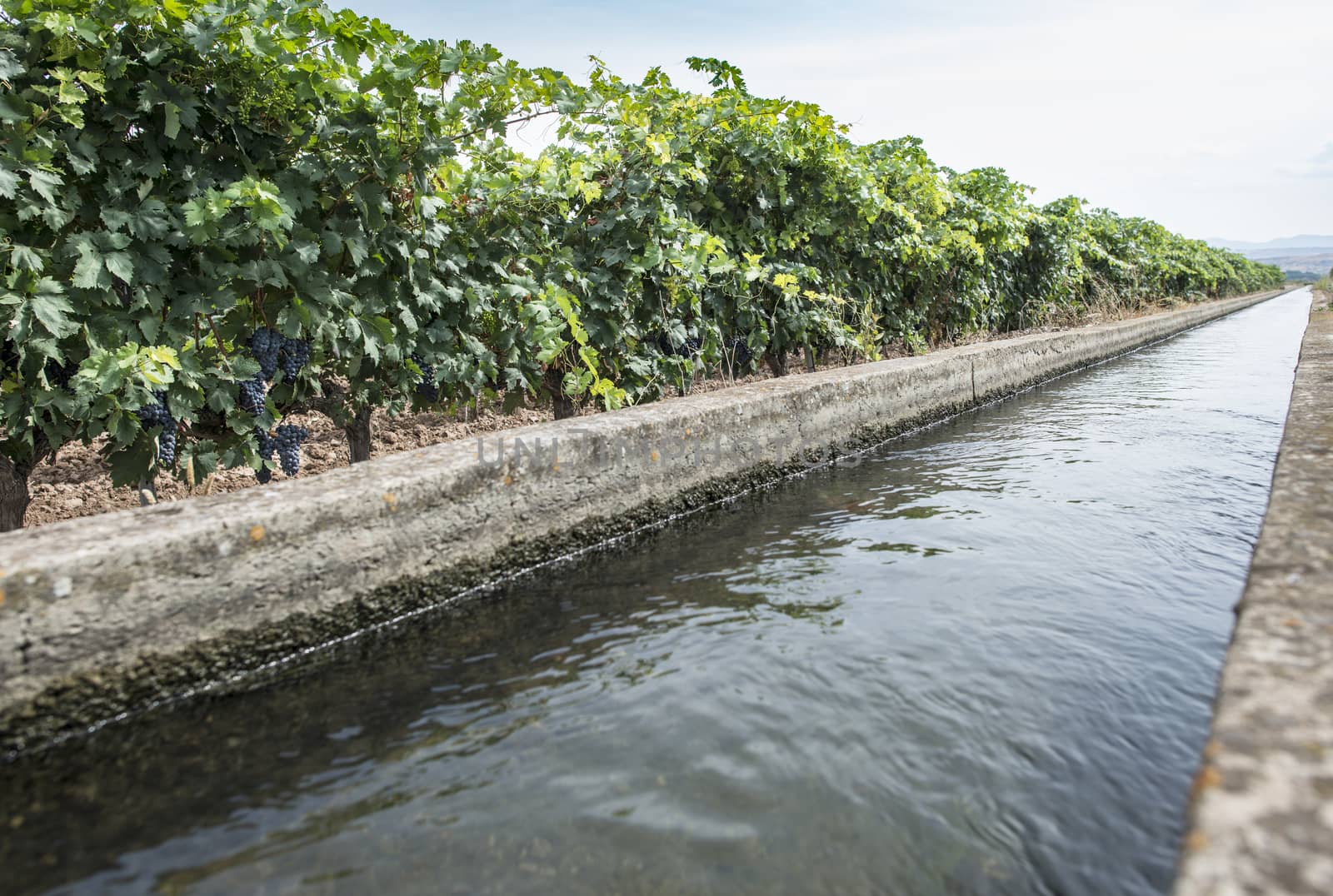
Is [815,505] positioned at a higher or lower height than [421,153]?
lower

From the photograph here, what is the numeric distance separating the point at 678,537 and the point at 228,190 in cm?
226

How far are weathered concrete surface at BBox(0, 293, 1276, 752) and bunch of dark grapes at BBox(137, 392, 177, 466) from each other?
764 millimetres

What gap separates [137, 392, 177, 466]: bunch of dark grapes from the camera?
311 centimetres

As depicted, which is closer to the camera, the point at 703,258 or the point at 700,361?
the point at 703,258

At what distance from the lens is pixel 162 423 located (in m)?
3.18

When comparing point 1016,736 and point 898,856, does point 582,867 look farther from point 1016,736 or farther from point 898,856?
point 1016,736

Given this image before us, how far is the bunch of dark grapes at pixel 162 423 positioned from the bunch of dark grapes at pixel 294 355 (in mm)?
534

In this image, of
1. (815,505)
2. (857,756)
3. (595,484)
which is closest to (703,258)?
(815,505)

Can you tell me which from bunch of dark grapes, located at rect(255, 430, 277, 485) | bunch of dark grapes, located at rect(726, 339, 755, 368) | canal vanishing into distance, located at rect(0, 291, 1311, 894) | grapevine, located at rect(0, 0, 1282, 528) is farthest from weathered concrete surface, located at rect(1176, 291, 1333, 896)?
bunch of dark grapes, located at rect(726, 339, 755, 368)

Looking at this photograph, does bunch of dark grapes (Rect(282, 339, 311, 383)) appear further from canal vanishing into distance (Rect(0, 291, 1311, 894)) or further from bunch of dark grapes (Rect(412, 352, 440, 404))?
canal vanishing into distance (Rect(0, 291, 1311, 894))

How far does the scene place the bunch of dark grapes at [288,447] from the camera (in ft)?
12.0

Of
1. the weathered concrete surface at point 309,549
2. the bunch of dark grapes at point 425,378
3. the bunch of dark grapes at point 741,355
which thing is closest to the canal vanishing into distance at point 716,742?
the weathered concrete surface at point 309,549

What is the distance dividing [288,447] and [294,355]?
0.41 m

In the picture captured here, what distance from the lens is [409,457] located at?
10.3 ft
